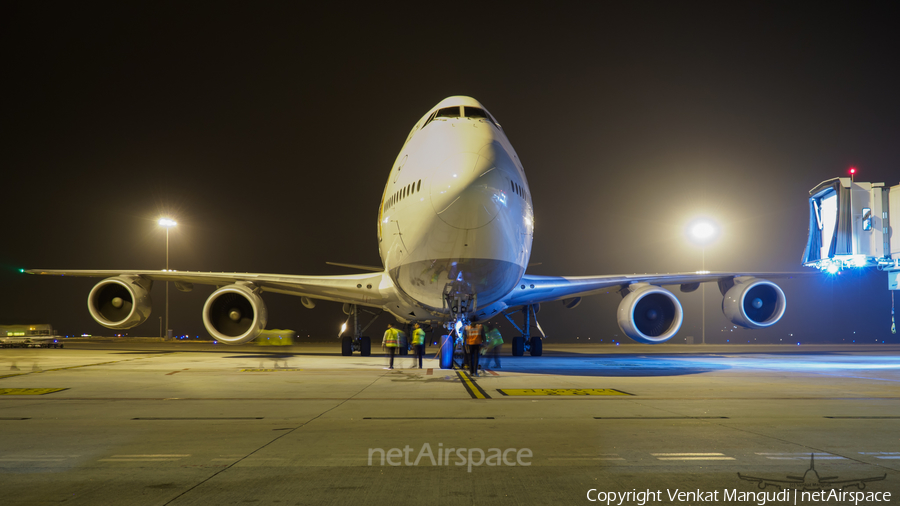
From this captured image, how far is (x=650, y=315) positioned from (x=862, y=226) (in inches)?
272

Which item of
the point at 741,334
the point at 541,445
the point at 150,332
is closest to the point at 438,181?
the point at 541,445

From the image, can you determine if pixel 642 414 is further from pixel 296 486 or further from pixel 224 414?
pixel 224 414

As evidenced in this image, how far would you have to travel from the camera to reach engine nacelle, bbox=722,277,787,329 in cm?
1670

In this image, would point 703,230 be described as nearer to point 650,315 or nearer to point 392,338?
point 650,315

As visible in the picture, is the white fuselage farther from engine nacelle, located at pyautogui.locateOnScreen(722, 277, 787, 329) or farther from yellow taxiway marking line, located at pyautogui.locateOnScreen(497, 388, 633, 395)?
engine nacelle, located at pyautogui.locateOnScreen(722, 277, 787, 329)

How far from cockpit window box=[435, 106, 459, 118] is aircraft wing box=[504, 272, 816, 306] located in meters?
5.46

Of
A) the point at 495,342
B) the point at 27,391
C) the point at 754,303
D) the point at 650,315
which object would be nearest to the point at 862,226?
the point at 754,303

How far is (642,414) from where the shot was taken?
655cm

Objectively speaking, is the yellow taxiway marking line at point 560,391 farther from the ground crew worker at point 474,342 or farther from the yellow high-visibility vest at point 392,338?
the yellow high-visibility vest at point 392,338

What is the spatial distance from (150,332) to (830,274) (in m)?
47.9

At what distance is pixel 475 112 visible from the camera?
1296cm

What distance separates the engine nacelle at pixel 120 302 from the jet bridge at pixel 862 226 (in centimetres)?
2101

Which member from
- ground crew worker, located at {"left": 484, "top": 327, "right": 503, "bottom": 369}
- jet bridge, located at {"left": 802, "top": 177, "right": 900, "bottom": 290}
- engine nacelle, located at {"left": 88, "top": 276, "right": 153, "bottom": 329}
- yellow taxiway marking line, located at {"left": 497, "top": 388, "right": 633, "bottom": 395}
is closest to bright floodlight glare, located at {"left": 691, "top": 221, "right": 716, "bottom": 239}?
jet bridge, located at {"left": 802, "top": 177, "right": 900, "bottom": 290}

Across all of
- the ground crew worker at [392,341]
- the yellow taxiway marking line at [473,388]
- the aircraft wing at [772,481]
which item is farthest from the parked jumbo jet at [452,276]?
the aircraft wing at [772,481]
